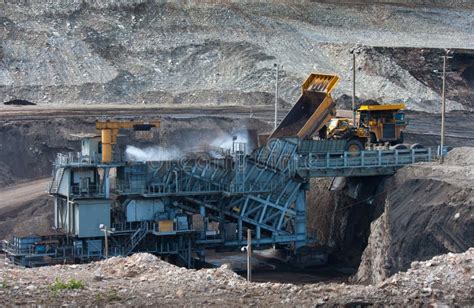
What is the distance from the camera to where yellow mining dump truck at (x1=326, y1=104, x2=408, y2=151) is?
50.2 m

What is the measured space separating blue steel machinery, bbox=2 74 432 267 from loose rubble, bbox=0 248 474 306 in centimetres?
1492

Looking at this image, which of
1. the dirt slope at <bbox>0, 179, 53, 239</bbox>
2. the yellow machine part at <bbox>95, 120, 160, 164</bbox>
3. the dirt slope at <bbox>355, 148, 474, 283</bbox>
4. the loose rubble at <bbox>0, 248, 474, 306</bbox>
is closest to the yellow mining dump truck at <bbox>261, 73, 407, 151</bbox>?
the dirt slope at <bbox>355, 148, 474, 283</bbox>

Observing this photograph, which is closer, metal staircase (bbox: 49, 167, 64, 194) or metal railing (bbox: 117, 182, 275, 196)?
metal staircase (bbox: 49, 167, 64, 194)

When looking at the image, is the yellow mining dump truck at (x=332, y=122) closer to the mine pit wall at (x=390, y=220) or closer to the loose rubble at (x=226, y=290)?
the mine pit wall at (x=390, y=220)

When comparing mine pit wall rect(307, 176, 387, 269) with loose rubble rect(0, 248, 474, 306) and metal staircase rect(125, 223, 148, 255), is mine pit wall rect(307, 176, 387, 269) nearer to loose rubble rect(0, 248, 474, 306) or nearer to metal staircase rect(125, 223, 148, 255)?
metal staircase rect(125, 223, 148, 255)

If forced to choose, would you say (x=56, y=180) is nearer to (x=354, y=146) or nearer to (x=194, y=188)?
(x=194, y=188)

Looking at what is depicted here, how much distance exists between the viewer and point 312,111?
5006 cm

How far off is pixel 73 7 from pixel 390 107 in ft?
123

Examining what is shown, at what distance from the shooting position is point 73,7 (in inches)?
3278

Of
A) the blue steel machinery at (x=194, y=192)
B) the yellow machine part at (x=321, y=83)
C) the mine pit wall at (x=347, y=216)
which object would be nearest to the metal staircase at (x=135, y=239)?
the blue steel machinery at (x=194, y=192)

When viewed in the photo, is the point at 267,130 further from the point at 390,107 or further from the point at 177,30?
the point at 177,30

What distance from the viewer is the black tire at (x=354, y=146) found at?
49875 mm

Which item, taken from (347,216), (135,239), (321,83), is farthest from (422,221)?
(321,83)

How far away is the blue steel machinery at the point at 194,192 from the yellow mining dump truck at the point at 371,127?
62 cm
